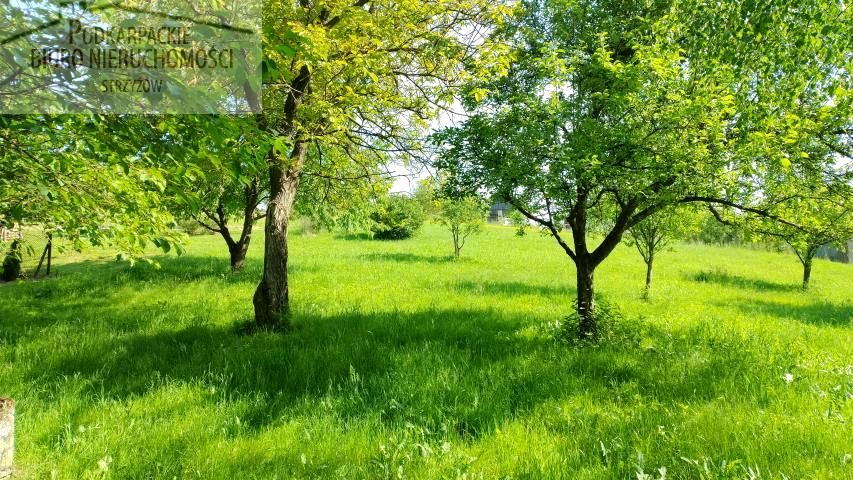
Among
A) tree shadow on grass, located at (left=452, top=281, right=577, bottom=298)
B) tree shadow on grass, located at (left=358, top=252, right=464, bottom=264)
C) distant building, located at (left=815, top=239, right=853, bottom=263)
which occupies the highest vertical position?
tree shadow on grass, located at (left=358, top=252, right=464, bottom=264)

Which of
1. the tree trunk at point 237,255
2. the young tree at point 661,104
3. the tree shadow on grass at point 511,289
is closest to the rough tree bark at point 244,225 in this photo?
the tree trunk at point 237,255

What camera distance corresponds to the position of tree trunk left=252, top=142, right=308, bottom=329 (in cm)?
709

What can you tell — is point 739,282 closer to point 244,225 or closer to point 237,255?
point 244,225

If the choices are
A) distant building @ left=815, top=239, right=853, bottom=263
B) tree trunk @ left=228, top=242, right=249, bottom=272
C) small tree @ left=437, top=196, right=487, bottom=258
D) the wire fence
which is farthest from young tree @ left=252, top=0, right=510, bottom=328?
distant building @ left=815, top=239, right=853, bottom=263

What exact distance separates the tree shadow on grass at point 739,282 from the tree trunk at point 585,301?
13.7 metres

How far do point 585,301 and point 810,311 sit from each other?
9.92 metres

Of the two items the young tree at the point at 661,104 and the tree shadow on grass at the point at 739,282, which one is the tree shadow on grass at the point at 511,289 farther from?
the tree shadow on grass at the point at 739,282

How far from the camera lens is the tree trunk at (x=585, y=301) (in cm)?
682

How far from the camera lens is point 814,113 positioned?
17.8ft

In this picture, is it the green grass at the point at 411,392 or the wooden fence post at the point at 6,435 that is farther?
the green grass at the point at 411,392

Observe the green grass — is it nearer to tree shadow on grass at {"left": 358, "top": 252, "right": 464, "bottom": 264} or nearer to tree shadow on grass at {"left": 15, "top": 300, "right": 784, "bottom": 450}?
tree shadow on grass at {"left": 15, "top": 300, "right": 784, "bottom": 450}

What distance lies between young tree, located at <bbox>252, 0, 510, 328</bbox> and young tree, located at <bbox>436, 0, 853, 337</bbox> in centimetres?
97

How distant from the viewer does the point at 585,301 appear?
7156mm

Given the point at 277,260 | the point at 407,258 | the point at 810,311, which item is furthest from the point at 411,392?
the point at 407,258
